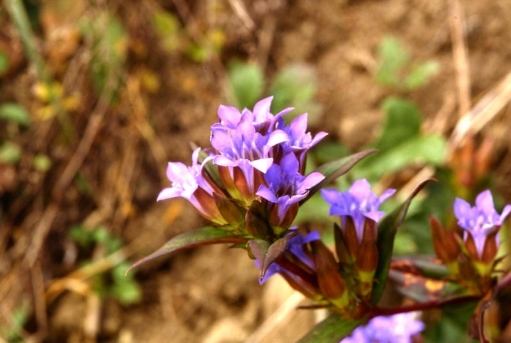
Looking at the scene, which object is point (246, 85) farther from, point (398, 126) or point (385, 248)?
point (385, 248)

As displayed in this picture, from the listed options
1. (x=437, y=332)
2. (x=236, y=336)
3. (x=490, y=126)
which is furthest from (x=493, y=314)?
(x=236, y=336)

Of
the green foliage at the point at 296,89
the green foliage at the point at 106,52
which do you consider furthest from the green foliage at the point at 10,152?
the green foliage at the point at 296,89

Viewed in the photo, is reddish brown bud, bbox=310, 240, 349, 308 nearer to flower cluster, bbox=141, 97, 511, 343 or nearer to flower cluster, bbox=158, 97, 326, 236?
flower cluster, bbox=141, 97, 511, 343

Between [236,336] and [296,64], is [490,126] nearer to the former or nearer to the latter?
[296,64]

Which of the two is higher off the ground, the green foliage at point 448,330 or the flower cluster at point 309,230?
the flower cluster at point 309,230

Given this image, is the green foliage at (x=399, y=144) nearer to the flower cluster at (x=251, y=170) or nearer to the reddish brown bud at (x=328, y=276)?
the reddish brown bud at (x=328, y=276)

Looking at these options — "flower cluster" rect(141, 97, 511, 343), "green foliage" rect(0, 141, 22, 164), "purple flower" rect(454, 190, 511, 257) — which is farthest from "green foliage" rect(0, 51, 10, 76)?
"purple flower" rect(454, 190, 511, 257)

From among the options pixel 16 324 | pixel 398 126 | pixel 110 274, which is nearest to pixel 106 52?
pixel 110 274
